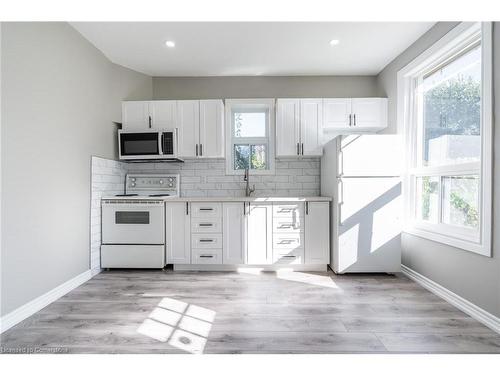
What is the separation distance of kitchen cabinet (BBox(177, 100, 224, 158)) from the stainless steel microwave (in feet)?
0.51

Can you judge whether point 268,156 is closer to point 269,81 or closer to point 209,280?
point 269,81

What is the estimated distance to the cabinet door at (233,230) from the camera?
304 centimetres

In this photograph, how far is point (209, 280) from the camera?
2766mm

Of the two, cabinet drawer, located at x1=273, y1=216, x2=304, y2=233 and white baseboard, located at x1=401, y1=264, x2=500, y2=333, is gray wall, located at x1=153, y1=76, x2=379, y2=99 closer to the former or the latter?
cabinet drawer, located at x1=273, y1=216, x2=304, y2=233

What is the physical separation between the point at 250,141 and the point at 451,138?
230 cm

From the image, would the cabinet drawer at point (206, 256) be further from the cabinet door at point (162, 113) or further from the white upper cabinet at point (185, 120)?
the cabinet door at point (162, 113)

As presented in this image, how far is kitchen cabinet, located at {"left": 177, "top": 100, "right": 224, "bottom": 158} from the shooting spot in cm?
336

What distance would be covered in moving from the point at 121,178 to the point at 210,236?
61.1 inches

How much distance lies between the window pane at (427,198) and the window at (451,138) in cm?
1

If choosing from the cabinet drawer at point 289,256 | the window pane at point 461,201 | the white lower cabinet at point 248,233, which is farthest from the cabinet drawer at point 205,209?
the window pane at point 461,201

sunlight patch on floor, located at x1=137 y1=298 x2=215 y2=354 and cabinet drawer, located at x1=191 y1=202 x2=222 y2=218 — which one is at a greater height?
cabinet drawer, located at x1=191 y1=202 x2=222 y2=218

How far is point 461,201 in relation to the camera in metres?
2.27

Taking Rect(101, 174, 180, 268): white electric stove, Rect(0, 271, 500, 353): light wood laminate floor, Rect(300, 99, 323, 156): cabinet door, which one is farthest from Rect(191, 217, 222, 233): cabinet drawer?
Rect(300, 99, 323, 156): cabinet door
